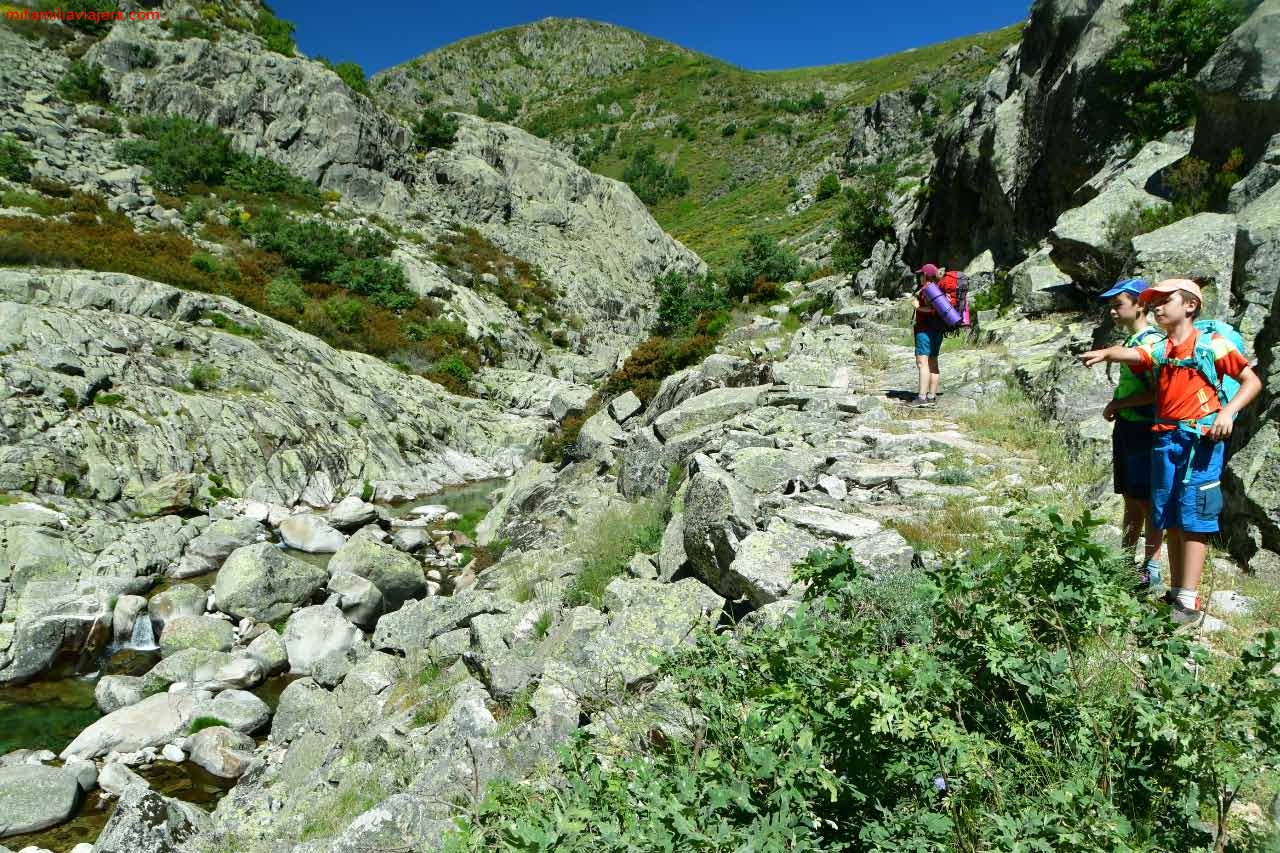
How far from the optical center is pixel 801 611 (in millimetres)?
2975

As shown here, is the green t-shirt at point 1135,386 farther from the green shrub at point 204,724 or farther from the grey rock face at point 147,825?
the green shrub at point 204,724

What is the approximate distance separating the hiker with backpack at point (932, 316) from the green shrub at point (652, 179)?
8372 centimetres

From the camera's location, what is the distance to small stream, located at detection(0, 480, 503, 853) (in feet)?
25.9

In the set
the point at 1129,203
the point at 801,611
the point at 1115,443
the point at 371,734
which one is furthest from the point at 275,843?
the point at 1129,203

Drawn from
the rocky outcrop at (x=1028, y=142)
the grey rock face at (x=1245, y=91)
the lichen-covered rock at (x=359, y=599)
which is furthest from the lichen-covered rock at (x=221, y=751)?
the rocky outcrop at (x=1028, y=142)

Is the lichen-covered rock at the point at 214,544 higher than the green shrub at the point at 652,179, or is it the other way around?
the green shrub at the point at 652,179

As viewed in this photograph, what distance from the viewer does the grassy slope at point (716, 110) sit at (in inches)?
2918

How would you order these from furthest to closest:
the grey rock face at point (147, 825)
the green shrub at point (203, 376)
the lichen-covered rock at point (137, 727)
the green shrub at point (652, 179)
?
1. the green shrub at point (652, 179)
2. the green shrub at point (203, 376)
3. the lichen-covered rock at point (137, 727)
4. the grey rock face at point (147, 825)

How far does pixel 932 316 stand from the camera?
930cm

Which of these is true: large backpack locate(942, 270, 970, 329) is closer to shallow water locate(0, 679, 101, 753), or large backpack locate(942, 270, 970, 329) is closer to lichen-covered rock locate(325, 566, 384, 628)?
lichen-covered rock locate(325, 566, 384, 628)

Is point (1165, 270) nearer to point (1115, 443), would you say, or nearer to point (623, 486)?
point (1115, 443)

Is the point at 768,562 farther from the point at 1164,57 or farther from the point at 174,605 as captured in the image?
the point at 1164,57

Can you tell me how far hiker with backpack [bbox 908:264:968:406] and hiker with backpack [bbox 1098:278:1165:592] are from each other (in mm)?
4301

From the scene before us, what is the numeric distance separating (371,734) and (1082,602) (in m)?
6.23
